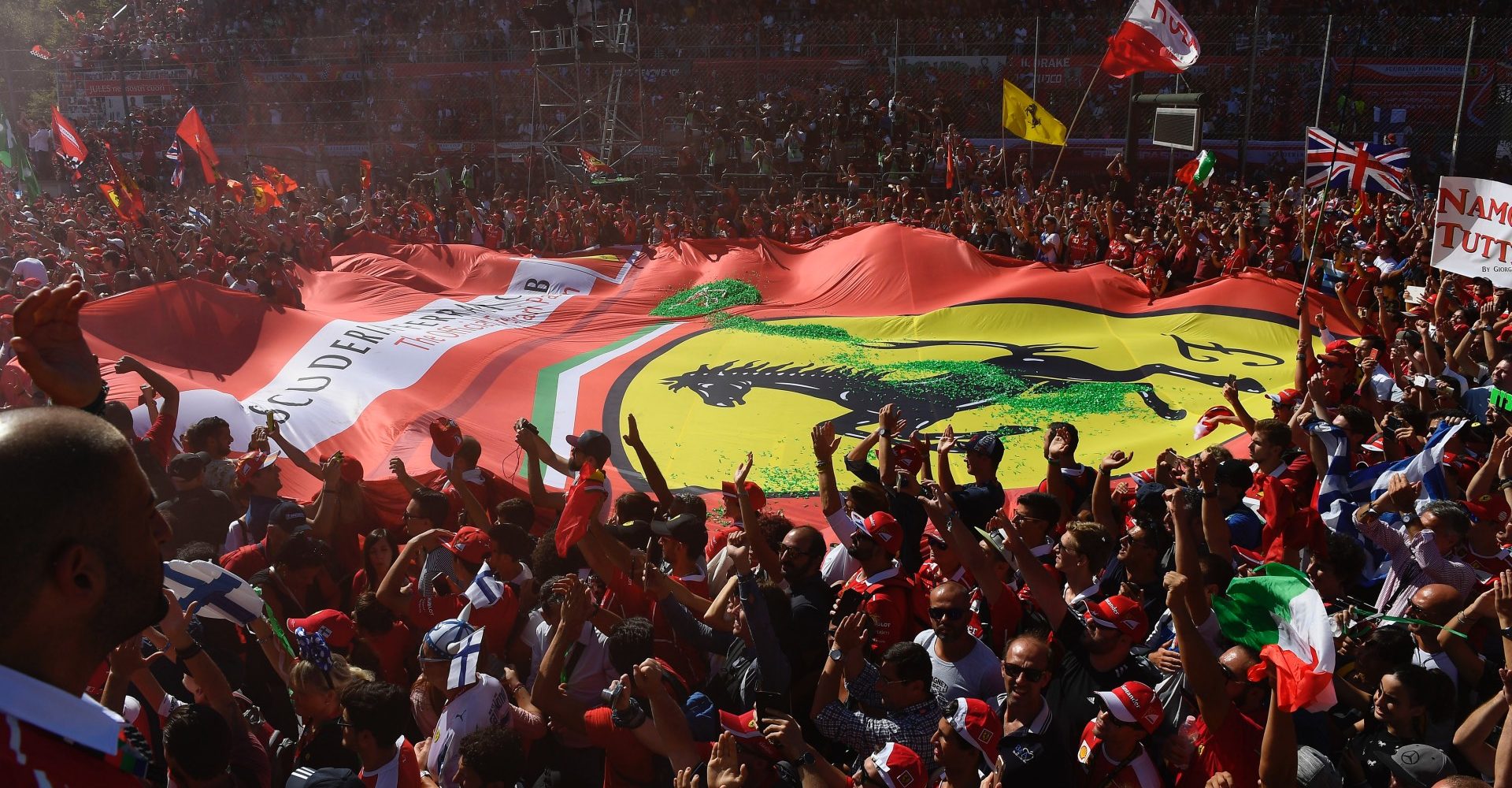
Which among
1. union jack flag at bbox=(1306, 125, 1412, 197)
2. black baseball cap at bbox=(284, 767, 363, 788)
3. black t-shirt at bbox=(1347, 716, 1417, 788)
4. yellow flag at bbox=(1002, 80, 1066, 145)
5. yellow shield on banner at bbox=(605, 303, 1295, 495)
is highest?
yellow flag at bbox=(1002, 80, 1066, 145)

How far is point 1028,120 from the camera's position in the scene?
47.1ft

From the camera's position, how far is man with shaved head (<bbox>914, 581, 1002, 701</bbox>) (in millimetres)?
3514

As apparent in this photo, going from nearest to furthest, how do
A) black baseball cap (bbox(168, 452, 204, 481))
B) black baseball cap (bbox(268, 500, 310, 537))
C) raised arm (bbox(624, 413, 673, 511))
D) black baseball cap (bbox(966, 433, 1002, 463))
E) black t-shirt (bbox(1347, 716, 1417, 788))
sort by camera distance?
black t-shirt (bbox(1347, 716, 1417, 788)), black baseball cap (bbox(268, 500, 310, 537)), black baseball cap (bbox(966, 433, 1002, 463)), black baseball cap (bbox(168, 452, 204, 481)), raised arm (bbox(624, 413, 673, 511))

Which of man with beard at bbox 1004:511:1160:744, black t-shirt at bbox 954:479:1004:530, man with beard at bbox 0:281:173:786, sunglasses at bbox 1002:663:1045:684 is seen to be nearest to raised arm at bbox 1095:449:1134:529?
black t-shirt at bbox 954:479:1004:530

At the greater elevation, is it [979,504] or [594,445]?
[594,445]

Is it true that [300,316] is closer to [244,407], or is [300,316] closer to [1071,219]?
[244,407]

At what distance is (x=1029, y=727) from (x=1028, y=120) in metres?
12.5

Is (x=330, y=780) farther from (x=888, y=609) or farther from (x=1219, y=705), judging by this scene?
(x=1219, y=705)

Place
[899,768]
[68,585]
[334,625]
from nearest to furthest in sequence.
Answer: [68,585], [899,768], [334,625]

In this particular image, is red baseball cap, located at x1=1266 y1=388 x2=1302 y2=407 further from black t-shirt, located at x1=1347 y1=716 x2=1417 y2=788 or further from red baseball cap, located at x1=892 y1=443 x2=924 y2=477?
black t-shirt, located at x1=1347 y1=716 x2=1417 y2=788

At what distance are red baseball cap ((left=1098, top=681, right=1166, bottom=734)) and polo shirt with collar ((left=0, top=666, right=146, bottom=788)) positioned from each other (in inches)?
93.7

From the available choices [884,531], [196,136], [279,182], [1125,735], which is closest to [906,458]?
[884,531]

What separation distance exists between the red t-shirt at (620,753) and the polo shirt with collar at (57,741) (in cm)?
191

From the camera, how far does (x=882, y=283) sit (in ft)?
37.2
